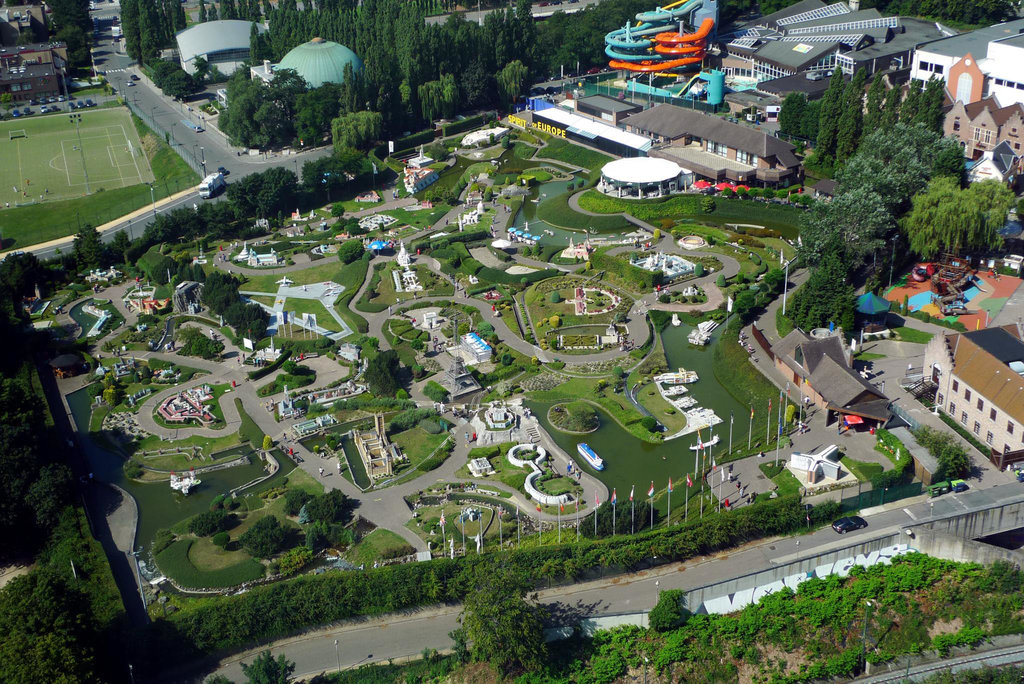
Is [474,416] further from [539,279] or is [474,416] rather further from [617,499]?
[539,279]

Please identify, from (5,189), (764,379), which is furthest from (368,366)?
(5,189)

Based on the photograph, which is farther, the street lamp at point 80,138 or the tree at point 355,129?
the street lamp at point 80,138

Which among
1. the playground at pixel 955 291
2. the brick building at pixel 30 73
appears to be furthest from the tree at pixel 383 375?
the brick building at pixel 30 73

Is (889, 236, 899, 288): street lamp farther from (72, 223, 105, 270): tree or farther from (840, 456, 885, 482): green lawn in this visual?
(72, 223, 105, 270): tree

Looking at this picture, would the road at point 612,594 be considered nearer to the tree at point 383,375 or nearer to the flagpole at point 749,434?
the flagpole at point 749,434

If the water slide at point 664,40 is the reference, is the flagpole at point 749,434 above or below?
below

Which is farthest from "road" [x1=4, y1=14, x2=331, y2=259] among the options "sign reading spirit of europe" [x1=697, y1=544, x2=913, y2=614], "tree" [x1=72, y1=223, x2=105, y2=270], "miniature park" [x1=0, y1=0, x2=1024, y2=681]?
"sign reading spirit of europe" [x1=697, y1=544, x2=913, y2=614]
